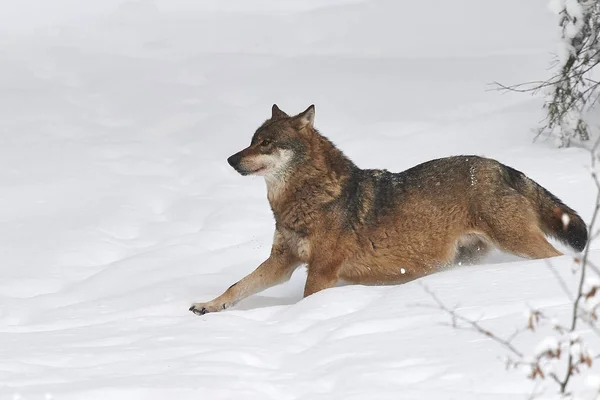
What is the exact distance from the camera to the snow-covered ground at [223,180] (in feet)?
17.0

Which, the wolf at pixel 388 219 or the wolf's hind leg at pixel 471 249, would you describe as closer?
the wolf at pixel 388 219

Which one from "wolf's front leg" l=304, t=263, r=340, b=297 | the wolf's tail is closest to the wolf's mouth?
"wolf's front leg" l=304, t=263, r=340, b=297

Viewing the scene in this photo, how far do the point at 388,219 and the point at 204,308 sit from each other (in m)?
1.65

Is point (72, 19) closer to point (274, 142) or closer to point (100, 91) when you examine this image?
point (100, 91)

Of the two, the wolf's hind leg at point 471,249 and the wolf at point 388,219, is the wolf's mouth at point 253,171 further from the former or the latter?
the wolf's hind leg at point 471,249

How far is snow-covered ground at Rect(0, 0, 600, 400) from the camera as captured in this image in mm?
5176

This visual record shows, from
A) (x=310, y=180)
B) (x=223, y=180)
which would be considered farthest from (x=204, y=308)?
(x=223, y=180)

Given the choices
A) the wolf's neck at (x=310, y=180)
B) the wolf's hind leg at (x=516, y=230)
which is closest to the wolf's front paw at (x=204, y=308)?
the wolf's neck at (x=310, y=180)

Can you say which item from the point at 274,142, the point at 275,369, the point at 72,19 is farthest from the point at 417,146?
the point at 72,19

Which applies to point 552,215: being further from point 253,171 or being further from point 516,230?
point 253,171

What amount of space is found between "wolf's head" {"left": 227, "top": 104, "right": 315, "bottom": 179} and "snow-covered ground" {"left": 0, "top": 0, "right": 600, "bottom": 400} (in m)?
1.10

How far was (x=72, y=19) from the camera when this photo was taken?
2047 centimetres

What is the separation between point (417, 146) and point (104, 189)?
13.5 feet

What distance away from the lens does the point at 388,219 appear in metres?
7.93
